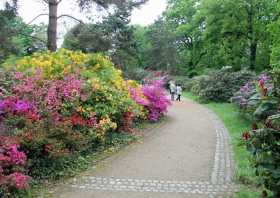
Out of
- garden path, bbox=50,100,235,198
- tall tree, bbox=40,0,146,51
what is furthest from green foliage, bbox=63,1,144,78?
garden path, bbox=50,100,235,198

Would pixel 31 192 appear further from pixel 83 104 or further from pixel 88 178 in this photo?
pixel 83 104

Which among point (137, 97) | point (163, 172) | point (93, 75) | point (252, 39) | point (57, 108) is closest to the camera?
point (163, 172)

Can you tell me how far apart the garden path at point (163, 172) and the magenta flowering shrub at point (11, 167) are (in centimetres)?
69

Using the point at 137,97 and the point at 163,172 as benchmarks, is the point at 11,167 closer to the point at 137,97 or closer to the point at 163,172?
Answer: the point at 163,172

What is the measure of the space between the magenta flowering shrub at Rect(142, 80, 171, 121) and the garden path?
3.34 m

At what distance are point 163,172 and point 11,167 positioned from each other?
Result: 2944mm

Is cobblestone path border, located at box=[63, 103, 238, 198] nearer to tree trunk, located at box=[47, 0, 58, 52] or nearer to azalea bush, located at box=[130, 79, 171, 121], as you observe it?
azalea bush, located at box=[130, 79, 171, 121]

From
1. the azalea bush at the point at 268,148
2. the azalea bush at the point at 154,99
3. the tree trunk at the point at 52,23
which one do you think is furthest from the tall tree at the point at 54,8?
the azalea bush at the point at 268,148

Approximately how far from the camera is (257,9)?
3394cm

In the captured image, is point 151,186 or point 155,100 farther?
point 155,100

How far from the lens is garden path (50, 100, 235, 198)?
21.1 ft

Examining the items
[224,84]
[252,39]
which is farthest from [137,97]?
[252,39]

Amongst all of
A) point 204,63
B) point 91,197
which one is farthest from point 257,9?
point 91,197

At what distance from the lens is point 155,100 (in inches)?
618
